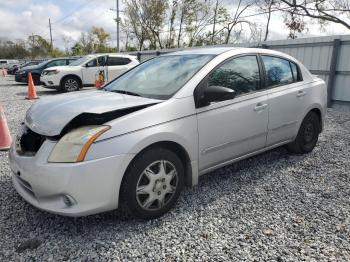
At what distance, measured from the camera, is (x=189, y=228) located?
9.19ft

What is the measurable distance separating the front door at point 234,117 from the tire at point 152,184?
1.21ft

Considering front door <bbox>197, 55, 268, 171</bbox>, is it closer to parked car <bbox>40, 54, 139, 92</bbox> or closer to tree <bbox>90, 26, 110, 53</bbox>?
parked car <bbox>40, 54, 139, 92</bbox>

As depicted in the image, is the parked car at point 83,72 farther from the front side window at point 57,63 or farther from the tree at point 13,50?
the tree at point 13,50

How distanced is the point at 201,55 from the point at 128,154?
1.62 metres

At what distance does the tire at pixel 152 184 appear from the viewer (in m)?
2.67

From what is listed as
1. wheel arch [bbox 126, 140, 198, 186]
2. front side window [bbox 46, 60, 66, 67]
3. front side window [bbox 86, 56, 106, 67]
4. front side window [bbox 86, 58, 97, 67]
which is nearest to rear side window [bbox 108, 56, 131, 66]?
front side window [bbox 86, 56, 106, 67]

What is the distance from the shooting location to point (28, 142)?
2.86 m

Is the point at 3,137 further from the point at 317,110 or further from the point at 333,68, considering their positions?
the point at 333,68

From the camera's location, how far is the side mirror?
303 centimetres

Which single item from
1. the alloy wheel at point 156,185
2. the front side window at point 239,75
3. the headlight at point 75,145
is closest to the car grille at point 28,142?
the headlight at point 75,145

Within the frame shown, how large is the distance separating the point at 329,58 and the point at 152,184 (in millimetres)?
7685

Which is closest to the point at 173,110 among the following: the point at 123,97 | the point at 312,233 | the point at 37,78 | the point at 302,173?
the point at 123,97

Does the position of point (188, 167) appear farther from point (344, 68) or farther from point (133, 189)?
point (344, 68)

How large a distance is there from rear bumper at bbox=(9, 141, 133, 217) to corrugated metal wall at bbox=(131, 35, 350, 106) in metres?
7.66
